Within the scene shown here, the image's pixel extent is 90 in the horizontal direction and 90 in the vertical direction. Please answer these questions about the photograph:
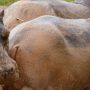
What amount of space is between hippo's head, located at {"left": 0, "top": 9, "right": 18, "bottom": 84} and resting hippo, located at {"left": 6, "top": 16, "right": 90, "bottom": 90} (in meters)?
0.24

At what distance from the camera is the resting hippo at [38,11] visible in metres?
7.22

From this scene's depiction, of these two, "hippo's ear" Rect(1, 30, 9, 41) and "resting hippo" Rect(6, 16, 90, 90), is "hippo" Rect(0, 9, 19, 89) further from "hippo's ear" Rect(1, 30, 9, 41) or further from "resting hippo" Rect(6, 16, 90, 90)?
"resting hippo" Rect(6, 16, 90, 90)

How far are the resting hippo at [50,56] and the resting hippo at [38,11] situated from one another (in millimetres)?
2012

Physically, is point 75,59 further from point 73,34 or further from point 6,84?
point 6,84

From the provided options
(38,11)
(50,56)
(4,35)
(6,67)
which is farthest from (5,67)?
(38,11)

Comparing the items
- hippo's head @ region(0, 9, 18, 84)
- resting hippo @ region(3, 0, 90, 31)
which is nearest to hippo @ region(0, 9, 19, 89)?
hippo's head @ region(0, 9, 18, 84)

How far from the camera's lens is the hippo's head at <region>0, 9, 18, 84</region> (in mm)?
4406

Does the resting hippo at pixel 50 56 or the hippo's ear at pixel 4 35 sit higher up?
the hippo's ear at pixel 4 35

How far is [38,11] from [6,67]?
290cm

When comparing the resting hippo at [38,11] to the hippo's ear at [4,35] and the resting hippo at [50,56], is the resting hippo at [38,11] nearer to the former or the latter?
the resting hippo at [50,56]

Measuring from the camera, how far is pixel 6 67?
4.42m

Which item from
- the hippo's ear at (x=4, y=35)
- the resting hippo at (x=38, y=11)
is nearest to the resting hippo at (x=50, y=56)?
the hippo's ear at (x=4, y=35)

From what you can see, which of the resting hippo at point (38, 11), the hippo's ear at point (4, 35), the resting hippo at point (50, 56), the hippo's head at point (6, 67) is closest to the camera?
the hippo's head at point (6, 67)

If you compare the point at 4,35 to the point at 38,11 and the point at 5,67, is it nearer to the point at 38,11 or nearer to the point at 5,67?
the point at 5,67
